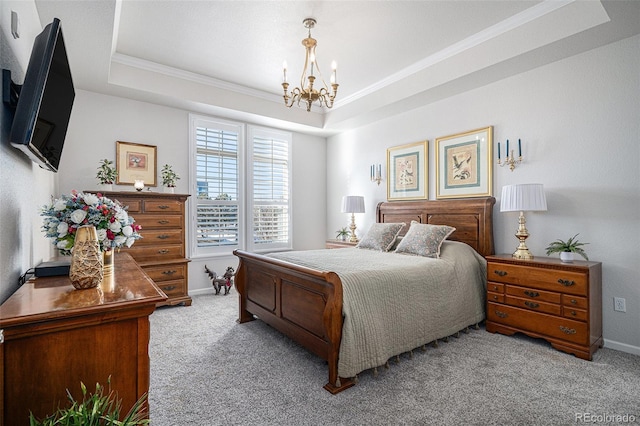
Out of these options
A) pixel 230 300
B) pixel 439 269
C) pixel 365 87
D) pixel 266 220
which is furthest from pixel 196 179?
pixel 439 269

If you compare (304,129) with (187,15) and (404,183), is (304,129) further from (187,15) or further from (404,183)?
(187,15)

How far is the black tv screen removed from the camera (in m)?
1.35

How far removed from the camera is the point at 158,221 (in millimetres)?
3982

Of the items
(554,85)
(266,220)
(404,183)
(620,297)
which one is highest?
(554,85)

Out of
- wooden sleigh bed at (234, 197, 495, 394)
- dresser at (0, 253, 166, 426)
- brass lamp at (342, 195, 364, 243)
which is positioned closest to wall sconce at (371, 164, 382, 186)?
brass lamp at (342, 195, 364, 243)

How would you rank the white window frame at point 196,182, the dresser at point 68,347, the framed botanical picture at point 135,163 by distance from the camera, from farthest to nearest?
the white window frame at point 196,182
the framed botanical picture at point 135,163
the dresser at point 68,347

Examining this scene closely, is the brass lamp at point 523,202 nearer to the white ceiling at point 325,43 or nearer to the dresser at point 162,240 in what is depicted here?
the white ceiling at point 325,43

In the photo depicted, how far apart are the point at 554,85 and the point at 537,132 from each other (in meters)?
0.46

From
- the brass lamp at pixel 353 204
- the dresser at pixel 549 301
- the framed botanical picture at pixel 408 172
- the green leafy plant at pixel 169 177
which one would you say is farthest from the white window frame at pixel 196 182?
the dresser at pixel 549 301

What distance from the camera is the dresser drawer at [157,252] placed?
3.83m

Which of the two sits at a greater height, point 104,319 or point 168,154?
point 168,154

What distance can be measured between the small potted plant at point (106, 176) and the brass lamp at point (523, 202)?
4.34m

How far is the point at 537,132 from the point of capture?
3285 millimetres

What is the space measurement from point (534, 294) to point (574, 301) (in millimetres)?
290
